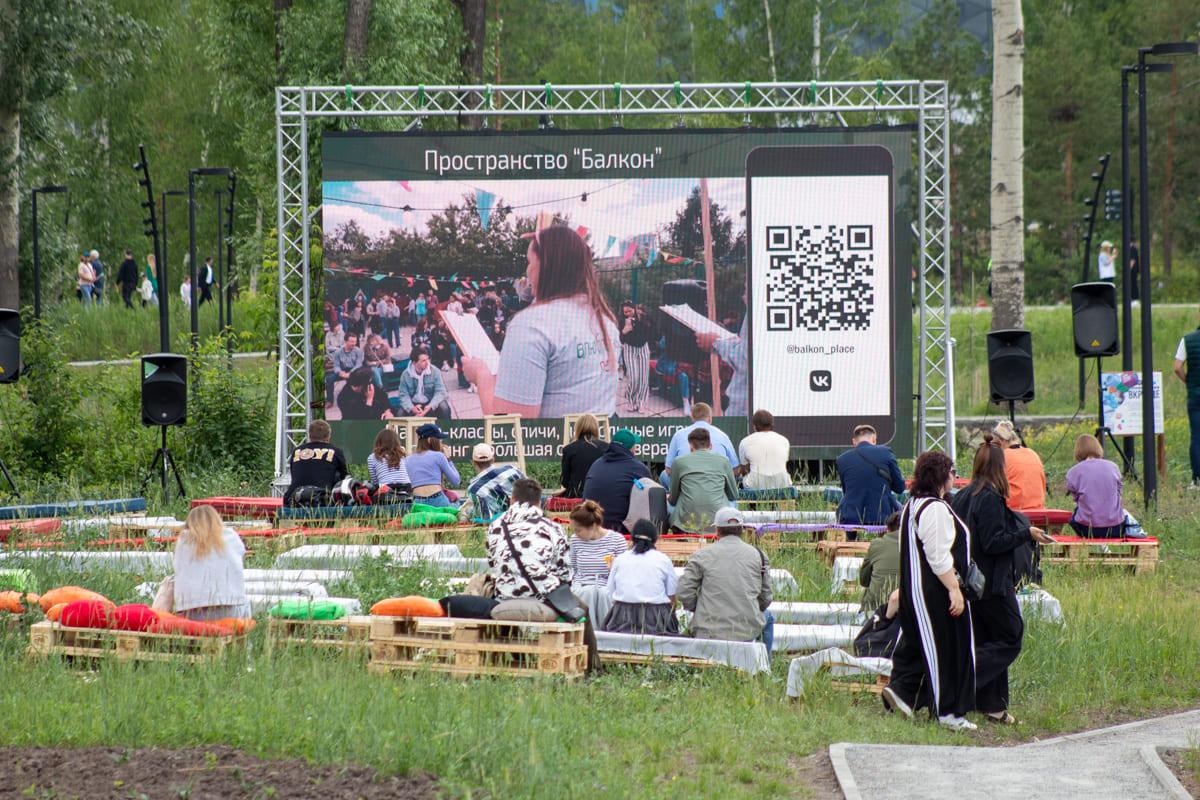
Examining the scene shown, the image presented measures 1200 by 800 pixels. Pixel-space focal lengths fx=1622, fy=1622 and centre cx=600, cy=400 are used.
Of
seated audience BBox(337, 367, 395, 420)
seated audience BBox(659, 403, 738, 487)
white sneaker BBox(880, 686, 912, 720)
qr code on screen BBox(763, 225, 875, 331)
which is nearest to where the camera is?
white sneaker BBox(880, 686, 912, 720)

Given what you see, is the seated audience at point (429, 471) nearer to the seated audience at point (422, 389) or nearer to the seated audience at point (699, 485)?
the seated audience at point (699, 485)

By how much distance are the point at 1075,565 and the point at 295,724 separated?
833 centimetres

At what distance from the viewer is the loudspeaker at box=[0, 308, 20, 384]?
19031mm

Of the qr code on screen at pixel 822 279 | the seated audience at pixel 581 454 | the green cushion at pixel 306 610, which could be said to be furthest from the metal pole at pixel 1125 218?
the green cushion at pixel 306 610

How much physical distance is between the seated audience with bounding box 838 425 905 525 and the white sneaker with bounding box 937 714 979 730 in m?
5.75

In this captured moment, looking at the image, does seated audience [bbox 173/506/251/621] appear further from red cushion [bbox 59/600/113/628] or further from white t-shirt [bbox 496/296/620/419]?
white t-shirt [bbox 496/296/620/419]

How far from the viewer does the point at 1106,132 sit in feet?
158

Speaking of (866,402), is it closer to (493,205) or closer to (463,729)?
(493,205)

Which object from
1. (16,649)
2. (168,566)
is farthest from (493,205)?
(16,649)

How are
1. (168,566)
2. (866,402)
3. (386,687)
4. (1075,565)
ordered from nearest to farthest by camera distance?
1. (386,687)
2. (168,566)
3. (1075,565)
4. (866,402)

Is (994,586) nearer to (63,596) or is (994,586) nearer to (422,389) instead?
(63,596)

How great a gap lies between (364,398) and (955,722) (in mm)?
12116

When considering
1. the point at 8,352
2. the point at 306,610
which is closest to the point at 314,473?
the point at 8,352

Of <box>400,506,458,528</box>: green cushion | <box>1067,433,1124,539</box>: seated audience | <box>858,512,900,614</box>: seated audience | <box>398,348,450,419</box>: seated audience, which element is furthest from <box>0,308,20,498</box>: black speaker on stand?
<box>1067,433,1124,539</box>: seated audience
